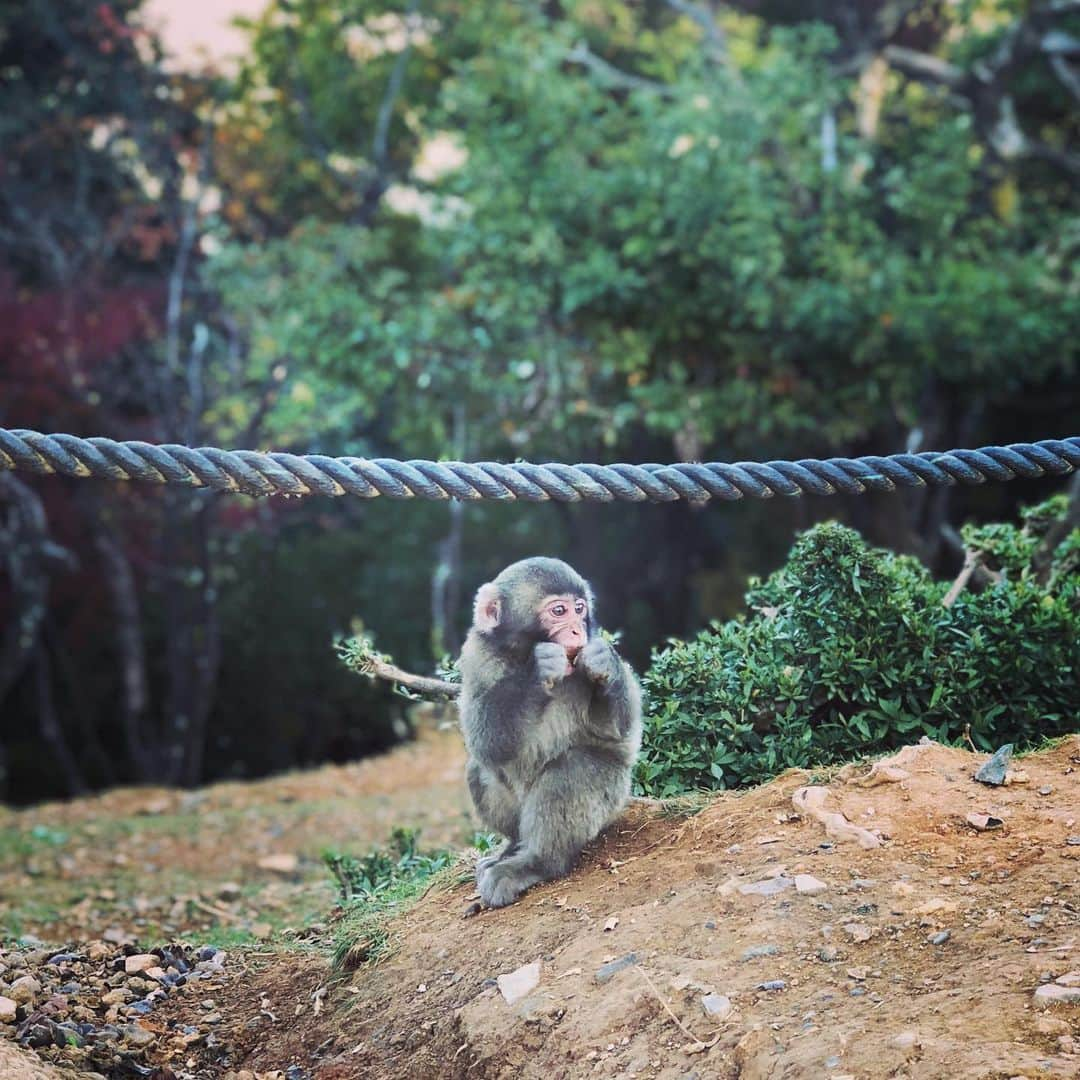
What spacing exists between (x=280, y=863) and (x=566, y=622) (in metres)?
4.71

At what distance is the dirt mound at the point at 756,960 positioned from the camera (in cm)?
288

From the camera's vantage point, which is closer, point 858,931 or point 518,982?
point 858,931

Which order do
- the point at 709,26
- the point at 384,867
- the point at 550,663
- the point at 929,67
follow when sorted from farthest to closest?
the point at 929,67
the point at 709,26
the point at 384,867
the point at 550,663

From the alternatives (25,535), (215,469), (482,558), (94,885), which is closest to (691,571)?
(482,558)

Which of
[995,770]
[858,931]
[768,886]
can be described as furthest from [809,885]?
[995,770]

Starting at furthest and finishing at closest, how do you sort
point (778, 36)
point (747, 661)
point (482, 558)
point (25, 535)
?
point (482, 558) < point (25, 535) < point (778, 36) < point (747, 661)

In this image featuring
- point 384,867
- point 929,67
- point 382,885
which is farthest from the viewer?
point 929,67

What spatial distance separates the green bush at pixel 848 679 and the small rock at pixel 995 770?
0.64 metres

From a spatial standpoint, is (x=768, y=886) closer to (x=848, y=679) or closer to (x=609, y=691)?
(x=609, y=691)

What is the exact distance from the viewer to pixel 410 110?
14188mm

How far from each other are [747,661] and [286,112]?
1116 cm

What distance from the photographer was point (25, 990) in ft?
12.9

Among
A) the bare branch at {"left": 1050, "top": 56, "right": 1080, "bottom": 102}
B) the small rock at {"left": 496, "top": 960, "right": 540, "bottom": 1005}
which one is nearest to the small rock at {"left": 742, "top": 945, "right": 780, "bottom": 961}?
the small rock at {"left": 496, "top": 960, "right": 540, "bottom": 1005}

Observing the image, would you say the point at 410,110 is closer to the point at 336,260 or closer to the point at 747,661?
the point at 336,260
